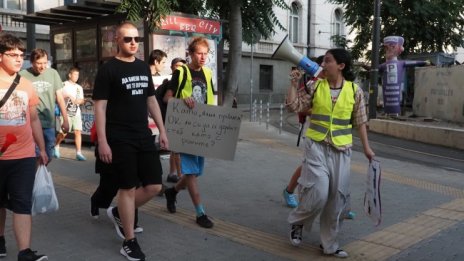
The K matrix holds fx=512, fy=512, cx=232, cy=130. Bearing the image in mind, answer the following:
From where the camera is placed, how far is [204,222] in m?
4.89

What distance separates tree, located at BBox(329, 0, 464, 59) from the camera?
67.7ft

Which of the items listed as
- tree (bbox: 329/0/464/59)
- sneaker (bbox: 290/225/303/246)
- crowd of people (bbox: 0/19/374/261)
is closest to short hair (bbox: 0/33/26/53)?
crowd of people (bbox: 0/19/374/261)

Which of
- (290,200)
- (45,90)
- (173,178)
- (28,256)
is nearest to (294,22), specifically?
(173,178)

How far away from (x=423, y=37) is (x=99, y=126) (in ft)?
66.3

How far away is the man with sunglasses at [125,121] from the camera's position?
392cm

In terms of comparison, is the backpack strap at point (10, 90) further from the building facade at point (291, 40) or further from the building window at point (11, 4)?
the building facade at point (291, 40)

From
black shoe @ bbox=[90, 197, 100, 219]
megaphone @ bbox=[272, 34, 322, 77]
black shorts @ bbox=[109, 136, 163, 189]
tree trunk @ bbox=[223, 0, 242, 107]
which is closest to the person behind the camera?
black shorts @ bbox=[109, 136, 163, 189]

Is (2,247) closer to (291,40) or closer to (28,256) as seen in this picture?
(28,256)

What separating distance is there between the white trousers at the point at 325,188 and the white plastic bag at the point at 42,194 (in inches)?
80.2

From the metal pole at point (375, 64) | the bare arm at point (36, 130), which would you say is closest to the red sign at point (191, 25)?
the bare arm at point (36, 130)

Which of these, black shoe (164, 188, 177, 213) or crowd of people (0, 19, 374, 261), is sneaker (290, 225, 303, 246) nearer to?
crowd of people (0, 19, 374, 261)

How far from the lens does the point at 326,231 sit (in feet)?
14.0

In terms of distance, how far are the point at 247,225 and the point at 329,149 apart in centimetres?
133

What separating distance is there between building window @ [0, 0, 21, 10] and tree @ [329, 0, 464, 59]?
1375 centimetres
